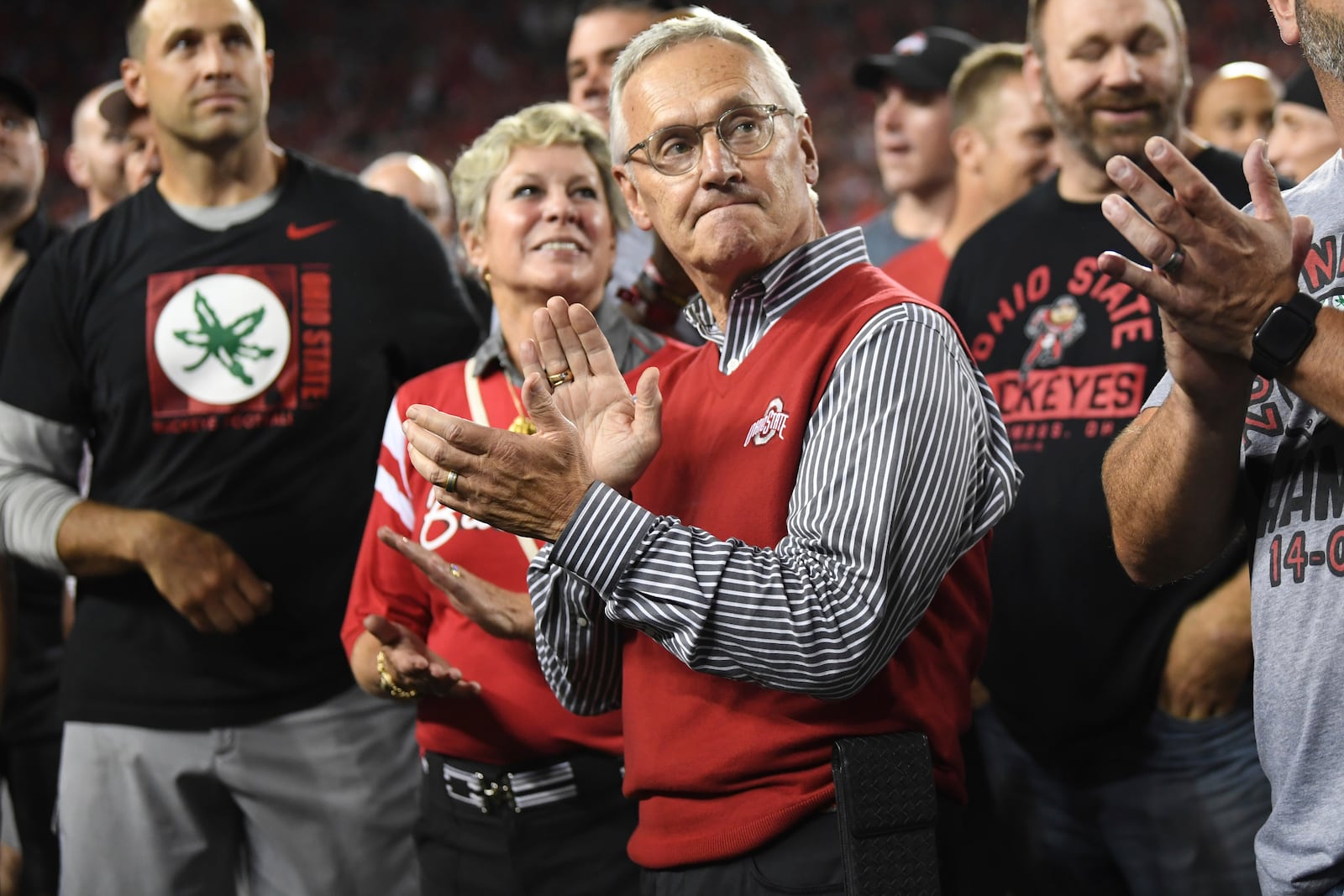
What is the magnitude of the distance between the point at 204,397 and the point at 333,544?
0.41 m

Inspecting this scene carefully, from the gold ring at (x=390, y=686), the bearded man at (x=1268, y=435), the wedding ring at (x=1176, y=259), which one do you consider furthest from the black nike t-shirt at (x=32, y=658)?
the wedding ring at (x=1176, y=259)

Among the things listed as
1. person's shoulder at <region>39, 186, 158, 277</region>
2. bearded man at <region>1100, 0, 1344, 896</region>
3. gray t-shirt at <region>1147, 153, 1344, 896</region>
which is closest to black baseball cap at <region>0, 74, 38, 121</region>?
person's shoulder at <region>39, 186, 158, 277</region>

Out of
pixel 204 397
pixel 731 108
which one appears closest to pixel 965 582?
pixel 731 108

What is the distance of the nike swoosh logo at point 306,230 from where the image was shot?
2975mm

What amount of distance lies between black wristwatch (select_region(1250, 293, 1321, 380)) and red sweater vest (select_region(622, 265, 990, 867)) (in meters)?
0.42

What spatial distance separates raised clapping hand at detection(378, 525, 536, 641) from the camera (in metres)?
2.15

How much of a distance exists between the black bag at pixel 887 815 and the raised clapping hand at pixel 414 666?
839 mm

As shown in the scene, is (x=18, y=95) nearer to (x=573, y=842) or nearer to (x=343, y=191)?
(x=343, y=191)

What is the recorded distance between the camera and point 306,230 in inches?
118

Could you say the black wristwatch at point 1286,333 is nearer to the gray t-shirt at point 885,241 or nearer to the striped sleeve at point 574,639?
the striped sleeve at point 574,639

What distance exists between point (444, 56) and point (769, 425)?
1505cm

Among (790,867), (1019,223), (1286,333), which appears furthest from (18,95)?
(1286,333)

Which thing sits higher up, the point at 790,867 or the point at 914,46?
the point at 914,46

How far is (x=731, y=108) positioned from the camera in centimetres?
180
